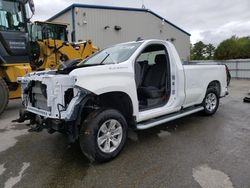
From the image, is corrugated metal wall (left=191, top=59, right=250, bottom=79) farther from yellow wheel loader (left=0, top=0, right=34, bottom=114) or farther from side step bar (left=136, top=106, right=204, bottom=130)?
yellow wheel loader (left=0, top=0, right=34, bottom=114)

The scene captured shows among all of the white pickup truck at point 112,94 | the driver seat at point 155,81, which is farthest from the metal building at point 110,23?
the white pickup truck at point 112,94

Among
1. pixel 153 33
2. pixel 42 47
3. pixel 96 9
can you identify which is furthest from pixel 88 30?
pixel 42 47

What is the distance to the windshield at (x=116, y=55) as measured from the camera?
13.9 feet

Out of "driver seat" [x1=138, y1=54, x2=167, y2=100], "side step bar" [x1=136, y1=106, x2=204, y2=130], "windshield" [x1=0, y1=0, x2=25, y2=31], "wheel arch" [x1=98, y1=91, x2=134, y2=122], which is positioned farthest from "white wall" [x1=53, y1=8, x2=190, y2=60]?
"wheel arch" [x1=98, y1=91, x2=134, y2=122]

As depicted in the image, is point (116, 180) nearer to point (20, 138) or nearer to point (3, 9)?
point (20, 138)

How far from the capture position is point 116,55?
14.5ft

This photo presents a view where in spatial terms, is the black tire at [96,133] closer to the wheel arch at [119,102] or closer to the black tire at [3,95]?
the wheel arch at [119,102]

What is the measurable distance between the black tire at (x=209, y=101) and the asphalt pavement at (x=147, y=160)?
2.17 feet

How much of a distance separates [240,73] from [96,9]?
38.2 feet

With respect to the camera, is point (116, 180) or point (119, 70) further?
point (119, 70)

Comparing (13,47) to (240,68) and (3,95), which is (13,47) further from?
(240,68)

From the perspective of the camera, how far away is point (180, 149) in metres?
4.10

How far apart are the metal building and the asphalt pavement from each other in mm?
11305

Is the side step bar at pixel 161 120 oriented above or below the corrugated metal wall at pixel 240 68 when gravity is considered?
below
